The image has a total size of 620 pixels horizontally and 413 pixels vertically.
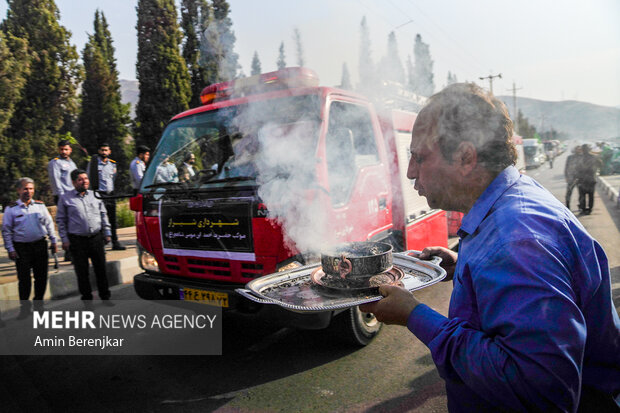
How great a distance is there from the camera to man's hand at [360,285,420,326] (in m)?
1.30

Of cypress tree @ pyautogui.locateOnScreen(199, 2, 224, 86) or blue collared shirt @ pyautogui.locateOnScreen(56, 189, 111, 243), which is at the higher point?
cypress tree @ pyautogui.locateOnScreen(199, 2, 224, 86)

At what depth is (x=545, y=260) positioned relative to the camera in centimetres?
97

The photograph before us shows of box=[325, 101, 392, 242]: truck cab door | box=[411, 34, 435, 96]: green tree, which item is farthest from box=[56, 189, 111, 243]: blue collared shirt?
box=[411, 34, 435, 96]: green tree

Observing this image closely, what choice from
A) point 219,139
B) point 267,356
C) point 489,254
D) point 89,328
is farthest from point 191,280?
point 489,254

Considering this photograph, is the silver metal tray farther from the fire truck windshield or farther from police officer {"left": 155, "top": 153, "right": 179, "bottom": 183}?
police officer {"left": 155, "top": 153, "right": 179, "bottom": 183}

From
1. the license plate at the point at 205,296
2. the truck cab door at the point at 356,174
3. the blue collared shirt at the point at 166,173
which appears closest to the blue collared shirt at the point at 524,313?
the truck cab door at the point at 356,174

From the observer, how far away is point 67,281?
6258 mm

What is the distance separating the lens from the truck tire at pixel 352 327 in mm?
3465

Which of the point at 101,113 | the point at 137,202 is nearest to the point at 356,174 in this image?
the point at 137,202

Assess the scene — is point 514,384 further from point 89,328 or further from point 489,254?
point 89,328

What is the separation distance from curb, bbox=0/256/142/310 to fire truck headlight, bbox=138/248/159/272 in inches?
104

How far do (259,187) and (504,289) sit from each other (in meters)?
2.50

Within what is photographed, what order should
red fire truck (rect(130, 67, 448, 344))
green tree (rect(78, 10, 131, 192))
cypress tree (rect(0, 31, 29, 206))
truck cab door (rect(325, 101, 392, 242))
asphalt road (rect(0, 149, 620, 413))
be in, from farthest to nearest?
green tree (rect(78, 10, 131, 192)) → cypress tree (rect(0, 31, 29, 206)) → truck cab door (rect(325, 101, 392, 242)) → red fire truck (rect(130, 67, 448, 344)) → asphalt road (rect(0, 149, 620, 413))

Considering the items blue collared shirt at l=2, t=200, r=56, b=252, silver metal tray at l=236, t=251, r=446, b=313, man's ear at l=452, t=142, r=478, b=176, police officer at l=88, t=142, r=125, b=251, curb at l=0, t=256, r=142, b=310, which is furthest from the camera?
police officer at l=88, t=142, r=125, b=251
